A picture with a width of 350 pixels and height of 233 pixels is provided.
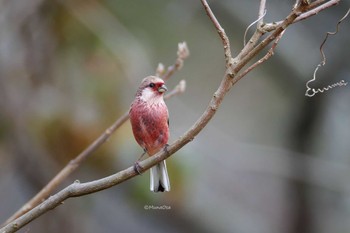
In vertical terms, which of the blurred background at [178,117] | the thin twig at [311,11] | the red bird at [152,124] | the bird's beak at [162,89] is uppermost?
the blurred background at [178,117]

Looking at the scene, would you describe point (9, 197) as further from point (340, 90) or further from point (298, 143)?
point (340, 90)

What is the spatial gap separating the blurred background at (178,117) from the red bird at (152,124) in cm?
214

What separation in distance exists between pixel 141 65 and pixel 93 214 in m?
2.25

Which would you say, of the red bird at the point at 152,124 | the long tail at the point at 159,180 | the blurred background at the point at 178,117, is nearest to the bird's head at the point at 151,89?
the red bird at the point at 152,124

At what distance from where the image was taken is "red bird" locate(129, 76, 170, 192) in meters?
3.63

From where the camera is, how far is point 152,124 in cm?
366

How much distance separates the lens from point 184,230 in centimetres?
815

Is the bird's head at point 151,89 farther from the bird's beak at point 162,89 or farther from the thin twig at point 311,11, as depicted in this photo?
the thin twig at point 311,11

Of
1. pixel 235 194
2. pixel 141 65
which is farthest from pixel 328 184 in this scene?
pixel 141 65

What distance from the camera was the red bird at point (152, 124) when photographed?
3.63 meters

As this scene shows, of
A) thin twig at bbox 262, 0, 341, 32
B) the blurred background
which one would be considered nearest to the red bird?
thin twig at bbox 262, 0, 341, 32

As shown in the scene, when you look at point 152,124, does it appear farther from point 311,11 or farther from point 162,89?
point 311,11

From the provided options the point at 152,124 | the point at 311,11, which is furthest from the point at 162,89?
the point at 311,11

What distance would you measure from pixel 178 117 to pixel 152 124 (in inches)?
188
